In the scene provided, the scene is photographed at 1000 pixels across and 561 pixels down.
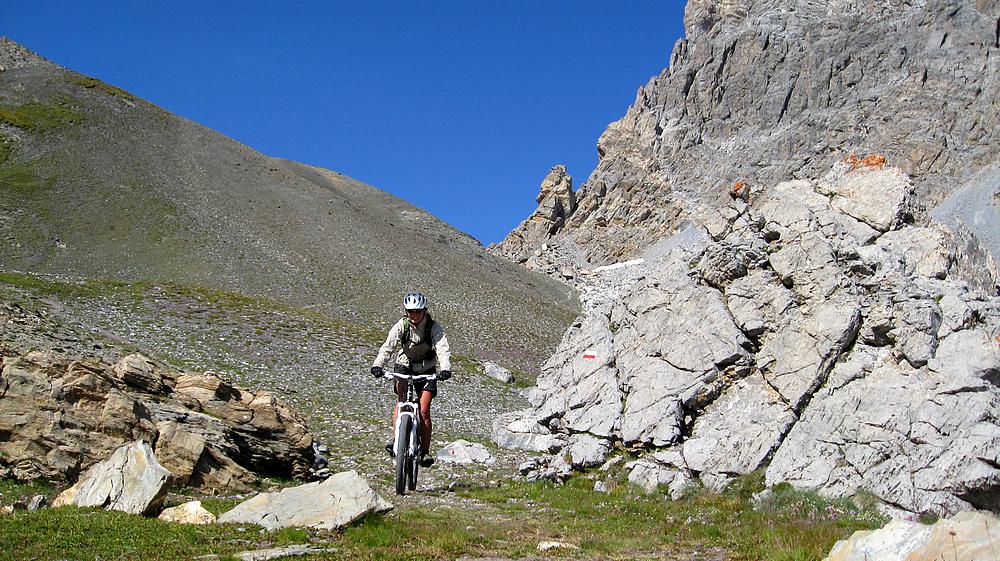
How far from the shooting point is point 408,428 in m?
12.6

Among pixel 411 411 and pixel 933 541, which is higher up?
pixel 411 411

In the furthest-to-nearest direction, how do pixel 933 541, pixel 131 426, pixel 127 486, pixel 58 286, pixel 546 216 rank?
pixel 546 216 < pixel 58 286 < pixel 131 426 < pixel 127 486 < pixel 933 541

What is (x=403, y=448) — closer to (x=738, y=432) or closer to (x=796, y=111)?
(x=738, y=432)

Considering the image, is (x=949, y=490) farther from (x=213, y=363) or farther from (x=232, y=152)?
(x=232, y=152)

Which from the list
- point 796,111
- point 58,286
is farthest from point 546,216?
point 58,286

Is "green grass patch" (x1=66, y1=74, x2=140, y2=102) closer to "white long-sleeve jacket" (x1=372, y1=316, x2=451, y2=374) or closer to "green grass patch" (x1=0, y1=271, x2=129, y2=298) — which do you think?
"green grass patch" (x1=0, y1=271, x2=129, y2=298)

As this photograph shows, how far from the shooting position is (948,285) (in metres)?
17.4

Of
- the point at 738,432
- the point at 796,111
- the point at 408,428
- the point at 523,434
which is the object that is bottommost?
the point at 408,428

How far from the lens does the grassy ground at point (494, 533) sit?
8320 millimetres

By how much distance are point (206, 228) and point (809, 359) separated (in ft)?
247

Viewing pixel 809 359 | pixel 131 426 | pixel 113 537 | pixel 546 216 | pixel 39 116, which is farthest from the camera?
pixel 546 216

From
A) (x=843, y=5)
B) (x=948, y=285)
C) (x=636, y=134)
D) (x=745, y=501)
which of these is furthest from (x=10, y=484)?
(x=843, y=5)

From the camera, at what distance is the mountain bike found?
1255cm

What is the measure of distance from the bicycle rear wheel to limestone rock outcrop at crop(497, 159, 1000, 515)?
21.0ft
